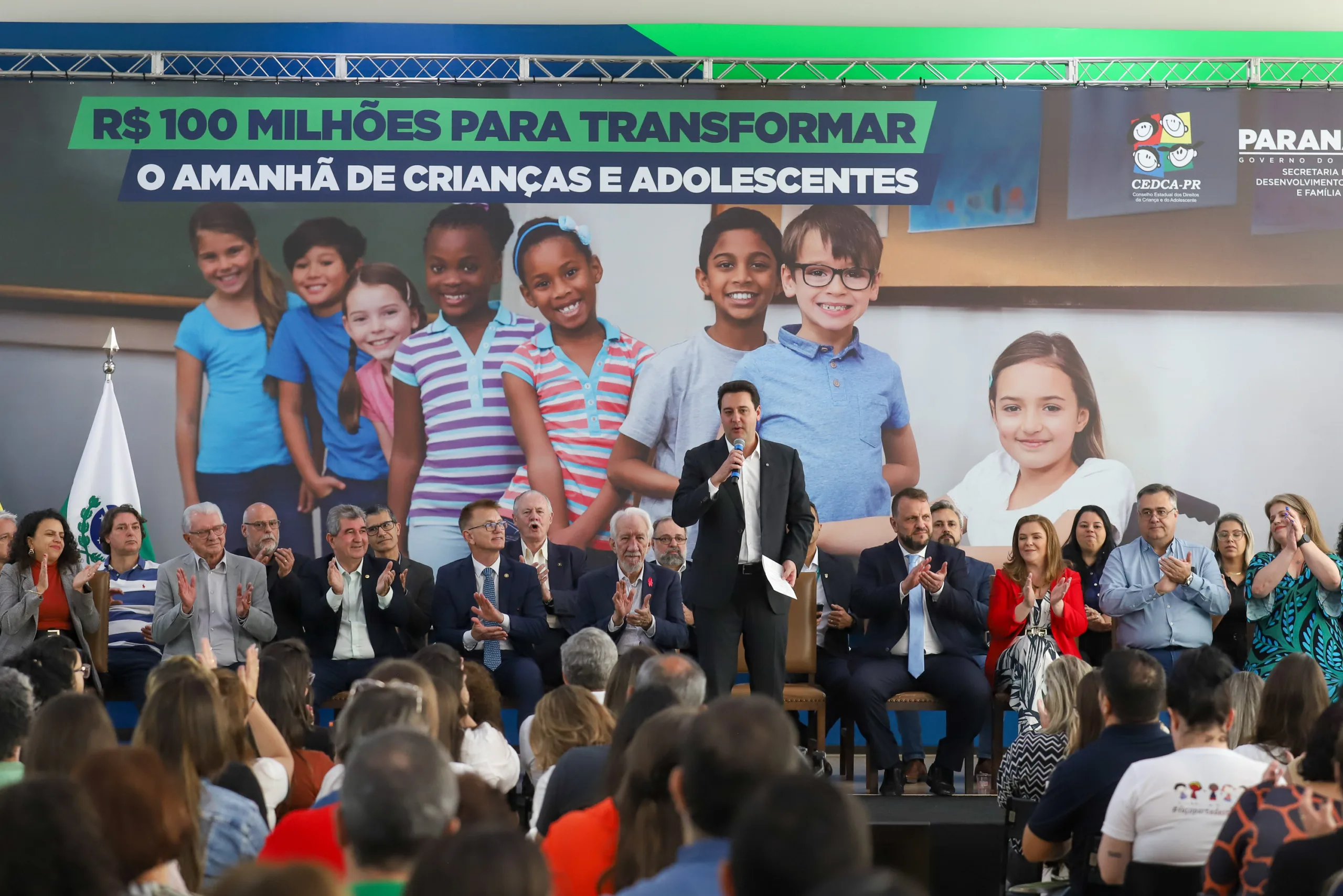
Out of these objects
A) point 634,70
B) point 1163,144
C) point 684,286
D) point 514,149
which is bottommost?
point 684,286

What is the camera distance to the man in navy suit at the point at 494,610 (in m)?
5.64

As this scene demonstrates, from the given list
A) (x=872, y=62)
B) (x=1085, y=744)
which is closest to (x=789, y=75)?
(x=872, y=62)

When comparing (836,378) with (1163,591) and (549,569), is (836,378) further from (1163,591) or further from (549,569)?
(1163,591)

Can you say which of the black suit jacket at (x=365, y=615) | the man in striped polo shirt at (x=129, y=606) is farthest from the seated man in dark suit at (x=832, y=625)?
the man in striped polo shirt at (x=129, y=606)

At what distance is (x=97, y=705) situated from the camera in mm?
2646

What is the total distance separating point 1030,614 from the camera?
18.4 feet

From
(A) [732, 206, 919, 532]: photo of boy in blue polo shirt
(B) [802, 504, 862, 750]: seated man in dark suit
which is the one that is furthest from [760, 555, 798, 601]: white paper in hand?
(A) [732, 206, 919, 532]: photo of boy in blue polo shirt

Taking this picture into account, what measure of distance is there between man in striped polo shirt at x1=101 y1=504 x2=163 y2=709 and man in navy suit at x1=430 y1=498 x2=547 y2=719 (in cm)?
125

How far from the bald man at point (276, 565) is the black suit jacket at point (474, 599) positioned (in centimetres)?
61

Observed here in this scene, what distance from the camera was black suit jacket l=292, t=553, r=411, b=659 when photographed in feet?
18.9

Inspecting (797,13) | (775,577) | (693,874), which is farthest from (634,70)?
(693,874)

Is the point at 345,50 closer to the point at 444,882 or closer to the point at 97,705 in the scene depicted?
the point at 97,705

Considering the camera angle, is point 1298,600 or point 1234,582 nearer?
point 1298,600

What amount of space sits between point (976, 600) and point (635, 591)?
153cm
